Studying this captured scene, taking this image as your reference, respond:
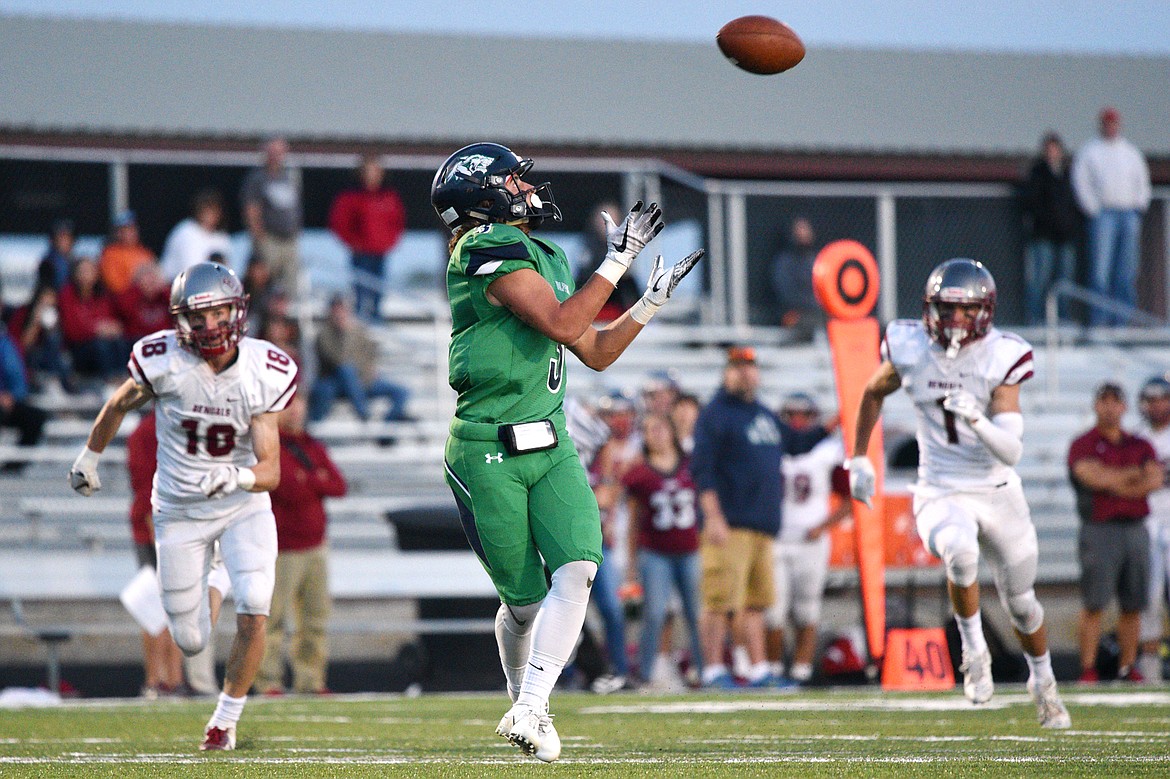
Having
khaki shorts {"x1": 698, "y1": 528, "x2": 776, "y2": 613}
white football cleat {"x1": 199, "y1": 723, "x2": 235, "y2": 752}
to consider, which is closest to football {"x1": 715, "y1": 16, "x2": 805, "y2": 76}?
white football cleat {"x1": 199, "y1": 723, "x2": 235, "y2": 752}

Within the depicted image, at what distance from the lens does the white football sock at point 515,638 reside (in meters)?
4.91

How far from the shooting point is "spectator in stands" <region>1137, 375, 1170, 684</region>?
394 inches

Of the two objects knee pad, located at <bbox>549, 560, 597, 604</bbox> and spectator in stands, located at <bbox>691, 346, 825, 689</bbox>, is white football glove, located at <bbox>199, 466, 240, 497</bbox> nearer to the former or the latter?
knee pad, located at <bbox>549, 560, 597, 604</bbox>

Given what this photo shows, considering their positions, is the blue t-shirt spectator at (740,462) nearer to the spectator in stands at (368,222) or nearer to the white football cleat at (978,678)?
the white football cleat at (978,678)

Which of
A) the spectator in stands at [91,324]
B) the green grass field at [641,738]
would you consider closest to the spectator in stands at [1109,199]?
the green grass field at [641,738]

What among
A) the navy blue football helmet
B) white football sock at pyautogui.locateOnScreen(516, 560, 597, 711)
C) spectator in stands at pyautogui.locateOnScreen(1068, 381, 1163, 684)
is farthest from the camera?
spectator in stands at pyautogui.locateOnScreen(1068, 381, 1163, 684)

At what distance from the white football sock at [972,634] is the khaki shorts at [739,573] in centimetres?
333

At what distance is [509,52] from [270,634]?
8.78m

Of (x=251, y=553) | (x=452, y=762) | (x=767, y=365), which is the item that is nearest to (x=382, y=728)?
(x=251, y=553)

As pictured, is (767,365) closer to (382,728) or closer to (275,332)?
(275,332)

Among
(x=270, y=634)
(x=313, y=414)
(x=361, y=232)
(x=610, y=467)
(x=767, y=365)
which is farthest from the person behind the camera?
(x=767, y=365)

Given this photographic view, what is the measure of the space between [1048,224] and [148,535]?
26.9ft

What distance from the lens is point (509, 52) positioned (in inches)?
652

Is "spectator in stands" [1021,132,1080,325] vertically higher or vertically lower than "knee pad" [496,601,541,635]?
higher
